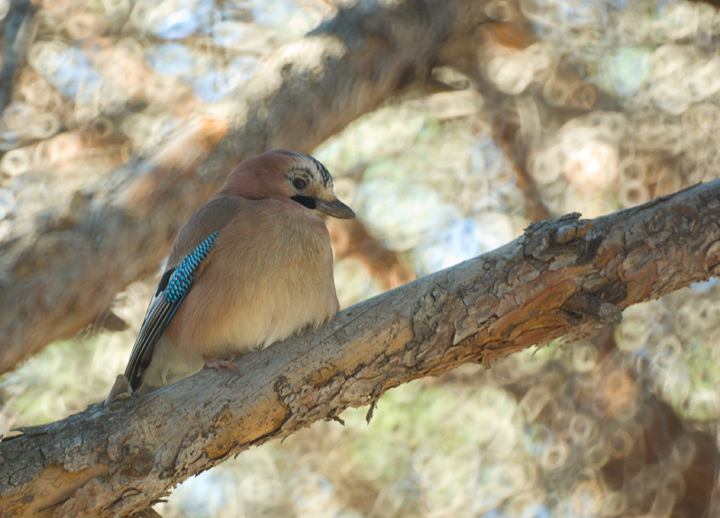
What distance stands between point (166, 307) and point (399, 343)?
114 centimetres

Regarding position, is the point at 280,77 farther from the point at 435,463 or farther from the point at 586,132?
the point at 435,463

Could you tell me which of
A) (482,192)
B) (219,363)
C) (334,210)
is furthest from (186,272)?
(482,192)

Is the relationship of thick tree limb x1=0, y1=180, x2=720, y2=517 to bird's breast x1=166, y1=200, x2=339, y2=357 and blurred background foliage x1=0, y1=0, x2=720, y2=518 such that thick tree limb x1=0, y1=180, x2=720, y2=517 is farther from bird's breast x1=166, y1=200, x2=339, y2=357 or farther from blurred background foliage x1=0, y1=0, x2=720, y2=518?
blurred background foliage x1=0, y1=0, x2=720, y2=518

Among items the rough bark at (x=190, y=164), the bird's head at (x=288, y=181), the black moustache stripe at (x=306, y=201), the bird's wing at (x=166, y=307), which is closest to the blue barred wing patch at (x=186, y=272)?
the bird's wing at (x=166, y=307)

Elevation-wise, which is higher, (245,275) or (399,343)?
(245,275)

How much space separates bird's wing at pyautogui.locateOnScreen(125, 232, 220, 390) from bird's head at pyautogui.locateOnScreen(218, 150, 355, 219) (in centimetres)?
37

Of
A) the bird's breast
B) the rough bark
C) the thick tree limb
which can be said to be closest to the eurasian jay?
the bird's breast

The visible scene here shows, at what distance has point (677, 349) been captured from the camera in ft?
14.4

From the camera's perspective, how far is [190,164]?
13.1ft

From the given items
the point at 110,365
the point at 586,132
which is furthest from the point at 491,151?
the point at 110,365

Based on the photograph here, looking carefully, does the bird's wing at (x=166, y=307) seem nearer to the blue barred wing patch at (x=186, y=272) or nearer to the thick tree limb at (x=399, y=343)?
the blue barred wing patch at (x=186, y=272)

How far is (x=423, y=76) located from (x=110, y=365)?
10.8 feet

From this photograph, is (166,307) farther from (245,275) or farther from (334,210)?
(334,210)

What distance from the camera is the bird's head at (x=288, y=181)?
309 centimetres
